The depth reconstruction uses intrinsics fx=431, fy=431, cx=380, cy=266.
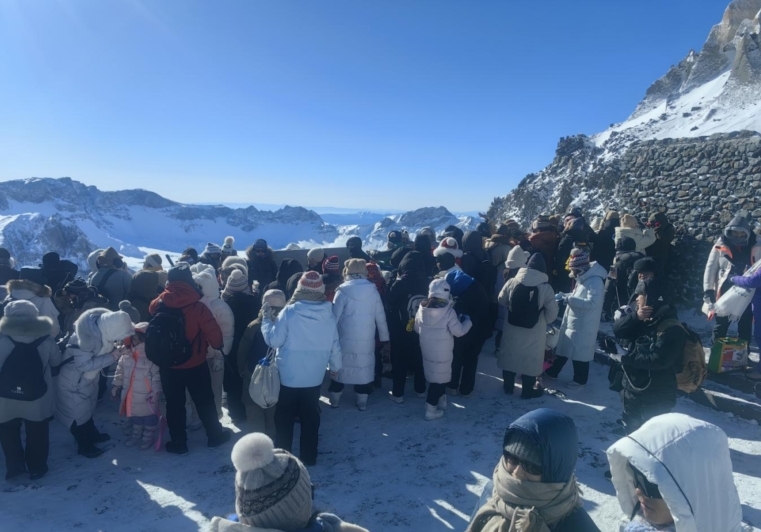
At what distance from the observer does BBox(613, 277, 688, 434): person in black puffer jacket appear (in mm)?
3611

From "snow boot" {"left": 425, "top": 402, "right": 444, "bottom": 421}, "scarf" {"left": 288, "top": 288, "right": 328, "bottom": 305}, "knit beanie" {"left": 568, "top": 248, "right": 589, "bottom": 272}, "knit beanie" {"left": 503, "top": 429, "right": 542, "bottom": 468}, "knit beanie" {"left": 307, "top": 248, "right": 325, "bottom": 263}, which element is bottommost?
Result: "snow boot" {"left": 425, "top": 402, "right": 444, "bottom": 421}

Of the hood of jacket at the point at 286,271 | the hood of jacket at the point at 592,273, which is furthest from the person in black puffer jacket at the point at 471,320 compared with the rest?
the hood of jacket at the point at 286,271

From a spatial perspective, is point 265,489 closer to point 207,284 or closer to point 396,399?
point 207,284

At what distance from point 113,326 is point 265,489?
3518 millimetres

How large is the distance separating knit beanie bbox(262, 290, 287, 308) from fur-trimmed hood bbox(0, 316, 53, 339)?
202 cm

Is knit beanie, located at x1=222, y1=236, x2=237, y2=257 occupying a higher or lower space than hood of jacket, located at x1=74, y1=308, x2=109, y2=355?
higher

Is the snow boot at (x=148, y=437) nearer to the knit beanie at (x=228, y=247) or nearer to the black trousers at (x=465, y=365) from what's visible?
the black trousers at (x=465, y=365)

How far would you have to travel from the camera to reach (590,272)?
544 centimetres

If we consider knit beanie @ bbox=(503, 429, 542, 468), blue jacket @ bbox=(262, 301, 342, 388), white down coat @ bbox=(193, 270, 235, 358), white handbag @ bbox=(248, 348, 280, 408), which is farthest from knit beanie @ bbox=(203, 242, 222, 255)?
knit beanie @ bbox=(503, 429, 542, 468)

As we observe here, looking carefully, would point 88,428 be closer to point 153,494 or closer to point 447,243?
point 153,494

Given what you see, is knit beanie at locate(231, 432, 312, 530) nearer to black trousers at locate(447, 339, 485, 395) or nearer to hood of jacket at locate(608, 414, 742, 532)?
hood of jacket at locate(608, 414, 742, 532)

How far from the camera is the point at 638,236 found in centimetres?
823

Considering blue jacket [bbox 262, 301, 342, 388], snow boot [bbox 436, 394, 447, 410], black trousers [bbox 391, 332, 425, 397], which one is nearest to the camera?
blue jacket [bbox 262, 301, 342, 388]

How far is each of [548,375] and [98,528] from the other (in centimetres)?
541
